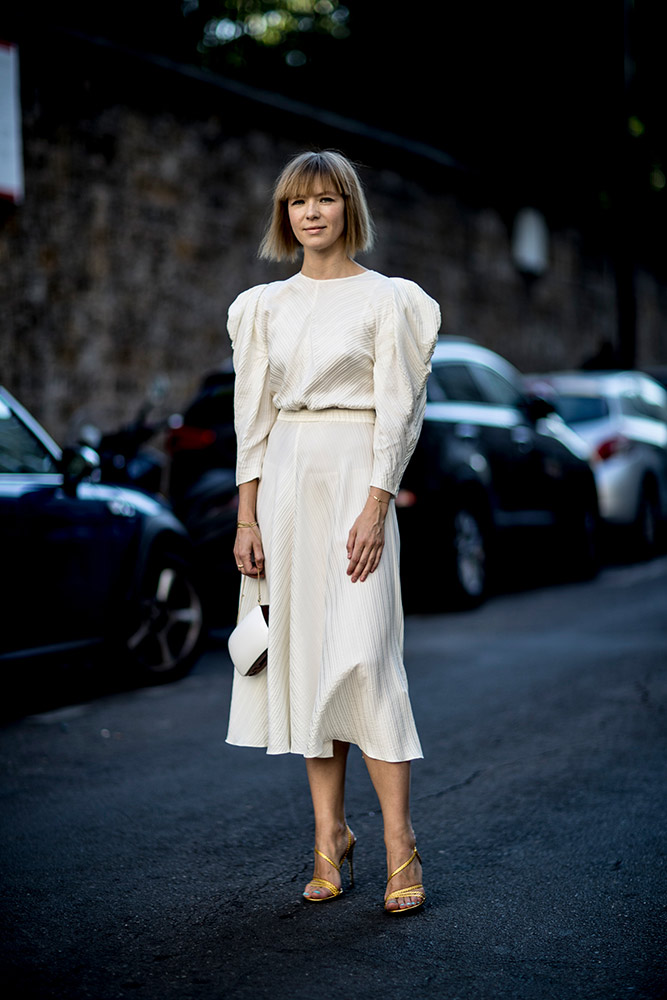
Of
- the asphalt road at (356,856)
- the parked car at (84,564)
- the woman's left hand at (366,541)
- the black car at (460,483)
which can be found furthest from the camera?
the black car at (460,483)

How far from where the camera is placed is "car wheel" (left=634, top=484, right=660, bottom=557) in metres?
12.8

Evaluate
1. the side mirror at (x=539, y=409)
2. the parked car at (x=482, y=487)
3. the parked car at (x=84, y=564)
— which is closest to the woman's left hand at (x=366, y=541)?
the parked car at (x=84, y=564)

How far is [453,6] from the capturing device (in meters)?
23.0

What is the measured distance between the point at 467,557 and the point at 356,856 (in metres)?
5.51

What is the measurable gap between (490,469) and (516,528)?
2.13ft

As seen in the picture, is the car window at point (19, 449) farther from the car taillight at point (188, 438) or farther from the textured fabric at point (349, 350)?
the textured fabric at point (349, 350)

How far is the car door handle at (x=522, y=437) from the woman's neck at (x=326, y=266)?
22.2ft

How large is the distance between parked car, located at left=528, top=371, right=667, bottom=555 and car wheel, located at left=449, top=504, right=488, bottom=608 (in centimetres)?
297

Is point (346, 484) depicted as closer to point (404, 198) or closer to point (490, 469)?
point (490, 469)

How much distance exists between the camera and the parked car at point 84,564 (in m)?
6.08

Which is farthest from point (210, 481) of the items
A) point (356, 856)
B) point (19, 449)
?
point (356, 856)

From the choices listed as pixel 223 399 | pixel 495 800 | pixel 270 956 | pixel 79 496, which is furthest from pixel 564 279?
pixel 270 956

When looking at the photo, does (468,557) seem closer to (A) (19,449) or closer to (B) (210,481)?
(B) (210,481)

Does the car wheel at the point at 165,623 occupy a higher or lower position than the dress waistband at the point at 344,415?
lower
